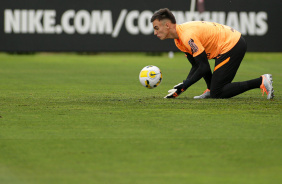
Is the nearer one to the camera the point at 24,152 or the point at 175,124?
the point at 24,152

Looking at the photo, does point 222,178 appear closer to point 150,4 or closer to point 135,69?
point 135,69

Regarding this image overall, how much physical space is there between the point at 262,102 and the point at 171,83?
405cm

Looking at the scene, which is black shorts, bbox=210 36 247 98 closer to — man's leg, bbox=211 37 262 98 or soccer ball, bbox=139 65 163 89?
man's leg, bbox=211 37 262 98

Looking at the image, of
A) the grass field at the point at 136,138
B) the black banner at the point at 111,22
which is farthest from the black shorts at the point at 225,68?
the black banner at the point at 111,22

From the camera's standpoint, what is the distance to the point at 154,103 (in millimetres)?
8961

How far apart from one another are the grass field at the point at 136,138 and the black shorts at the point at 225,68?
0.35 meters

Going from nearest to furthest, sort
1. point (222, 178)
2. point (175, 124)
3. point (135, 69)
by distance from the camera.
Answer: point (222, 178)
point (175, 124)
point (135, 69)

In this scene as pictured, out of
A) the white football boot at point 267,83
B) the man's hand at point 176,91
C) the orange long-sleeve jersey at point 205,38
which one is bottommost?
the man's hand at point 176,91

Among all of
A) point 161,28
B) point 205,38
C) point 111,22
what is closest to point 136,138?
point 161,28

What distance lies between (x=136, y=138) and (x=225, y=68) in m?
3.69

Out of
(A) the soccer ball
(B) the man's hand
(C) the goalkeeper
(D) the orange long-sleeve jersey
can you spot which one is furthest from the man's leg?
(A) the soccer ball

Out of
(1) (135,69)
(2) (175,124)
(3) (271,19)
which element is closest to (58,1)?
(1) (135,69)

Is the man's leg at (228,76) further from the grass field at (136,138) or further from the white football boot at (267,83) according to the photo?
the grass field at (136,138)

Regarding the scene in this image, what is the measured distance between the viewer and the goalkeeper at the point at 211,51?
Answer: 9.05 metres
